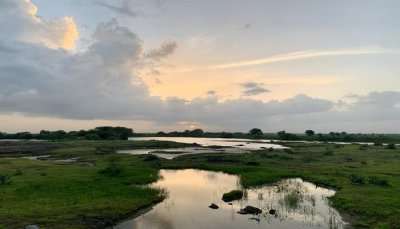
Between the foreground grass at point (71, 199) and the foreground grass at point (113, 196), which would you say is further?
the foreground grass at point (113, 196)

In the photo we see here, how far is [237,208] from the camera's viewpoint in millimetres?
31359

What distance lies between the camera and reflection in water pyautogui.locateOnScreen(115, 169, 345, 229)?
26500mm

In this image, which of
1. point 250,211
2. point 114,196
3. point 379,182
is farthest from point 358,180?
point 114,196

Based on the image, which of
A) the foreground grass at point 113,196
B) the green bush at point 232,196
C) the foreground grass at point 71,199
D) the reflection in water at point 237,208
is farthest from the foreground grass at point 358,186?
the foreground grass at point 71,199

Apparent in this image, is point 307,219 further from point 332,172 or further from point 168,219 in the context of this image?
point 332,172

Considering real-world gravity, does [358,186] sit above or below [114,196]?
above

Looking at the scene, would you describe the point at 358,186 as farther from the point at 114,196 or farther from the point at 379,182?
the point at 114,196

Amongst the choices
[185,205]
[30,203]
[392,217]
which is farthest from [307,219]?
[30,203]

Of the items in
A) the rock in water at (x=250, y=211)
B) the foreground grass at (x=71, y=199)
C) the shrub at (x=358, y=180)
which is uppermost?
the shrub at (x=358, y=180)

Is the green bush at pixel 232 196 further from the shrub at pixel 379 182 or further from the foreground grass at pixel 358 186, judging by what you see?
the shrub at pixel 379 182

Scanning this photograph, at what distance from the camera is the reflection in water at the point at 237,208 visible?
2650 centimetres

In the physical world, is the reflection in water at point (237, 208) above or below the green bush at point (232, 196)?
below

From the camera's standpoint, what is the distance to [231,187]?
43031 millimetres

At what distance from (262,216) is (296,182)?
64.5 ft
